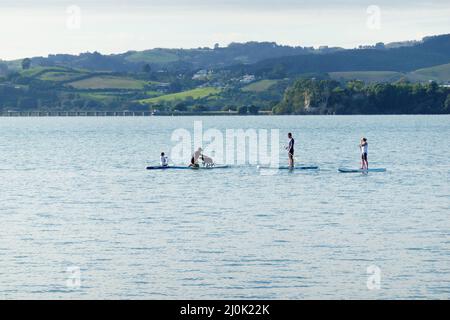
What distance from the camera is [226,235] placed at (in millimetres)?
41781

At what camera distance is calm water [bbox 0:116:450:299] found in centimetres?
3198

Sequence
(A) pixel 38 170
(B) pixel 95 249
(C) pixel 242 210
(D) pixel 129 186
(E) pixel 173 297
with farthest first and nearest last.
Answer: (A) pixel 38 170 < (D) pixel 129 186 < (C) pixel 242 210 < (B) pixel 95 249 < (E) pixel 173 297

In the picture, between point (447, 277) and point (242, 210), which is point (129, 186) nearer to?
point (242, 210)

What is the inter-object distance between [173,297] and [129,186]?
37618 millimetres

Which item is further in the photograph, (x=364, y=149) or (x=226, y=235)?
(x=364, y=149)

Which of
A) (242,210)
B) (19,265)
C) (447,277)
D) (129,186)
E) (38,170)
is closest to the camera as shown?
(447,277)

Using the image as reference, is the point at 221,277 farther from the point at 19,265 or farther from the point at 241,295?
the point at 19,265

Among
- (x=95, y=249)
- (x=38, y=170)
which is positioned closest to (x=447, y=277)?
(x=95, y=249)

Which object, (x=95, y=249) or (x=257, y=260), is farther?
(x=95, y=249)

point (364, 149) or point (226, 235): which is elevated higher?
point (364, 149)

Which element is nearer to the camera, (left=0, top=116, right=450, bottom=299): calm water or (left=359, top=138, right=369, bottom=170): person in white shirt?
(left=0, top=116, right=450, bottom=299): calm water

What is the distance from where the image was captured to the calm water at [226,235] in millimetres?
Result: 31984

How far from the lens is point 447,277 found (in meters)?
32.7

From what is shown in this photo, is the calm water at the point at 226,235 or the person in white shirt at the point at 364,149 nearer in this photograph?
the calm water at the point at 226,235
